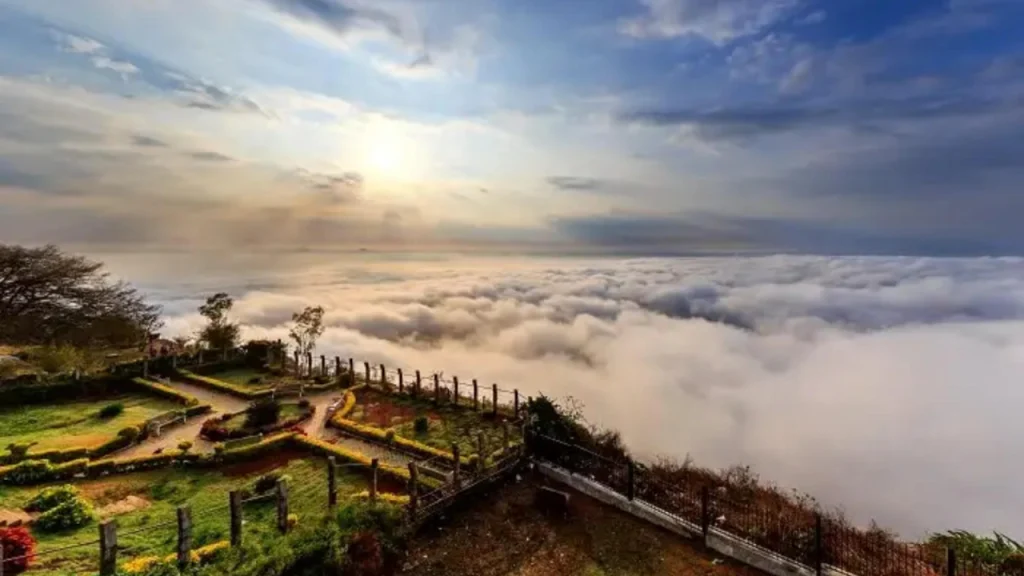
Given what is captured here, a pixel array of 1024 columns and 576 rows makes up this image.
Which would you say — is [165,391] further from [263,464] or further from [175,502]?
[175,502]

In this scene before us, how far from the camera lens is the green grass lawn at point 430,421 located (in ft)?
80.9

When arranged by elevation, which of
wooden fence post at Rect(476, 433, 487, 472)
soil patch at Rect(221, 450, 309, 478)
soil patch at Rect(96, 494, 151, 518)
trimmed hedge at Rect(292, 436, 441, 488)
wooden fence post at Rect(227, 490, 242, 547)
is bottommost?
soil patch at Rect(221, 450, 309, 478)

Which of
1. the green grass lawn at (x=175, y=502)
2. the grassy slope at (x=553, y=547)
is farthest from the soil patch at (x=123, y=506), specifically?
the grassy slope at (x=553, y=547)

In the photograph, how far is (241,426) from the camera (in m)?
27.8

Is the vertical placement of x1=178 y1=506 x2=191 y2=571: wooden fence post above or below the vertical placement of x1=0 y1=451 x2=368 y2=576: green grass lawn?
above

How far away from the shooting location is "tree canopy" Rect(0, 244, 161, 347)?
150 feet

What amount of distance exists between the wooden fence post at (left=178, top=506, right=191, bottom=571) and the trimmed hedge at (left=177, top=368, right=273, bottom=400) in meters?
20.5

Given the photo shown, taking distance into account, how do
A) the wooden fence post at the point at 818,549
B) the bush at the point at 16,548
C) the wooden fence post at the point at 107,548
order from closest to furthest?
the wooden fence post at the point at 107,548, the bush at the point at 16,548, the wooden fence post at the point at 818,549

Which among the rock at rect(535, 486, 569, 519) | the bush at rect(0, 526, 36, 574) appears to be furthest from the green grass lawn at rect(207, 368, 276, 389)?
the rock at rect(535, 486, 569, 519)

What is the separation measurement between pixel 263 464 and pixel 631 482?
1500cm

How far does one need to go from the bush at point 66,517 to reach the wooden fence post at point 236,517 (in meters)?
6.53

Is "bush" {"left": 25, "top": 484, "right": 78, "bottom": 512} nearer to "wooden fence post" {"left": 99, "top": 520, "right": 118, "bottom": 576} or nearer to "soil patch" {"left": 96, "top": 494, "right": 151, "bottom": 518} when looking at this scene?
"soil patch" {"left": 96, "top": 494, "right": 151, "bottom": 518}

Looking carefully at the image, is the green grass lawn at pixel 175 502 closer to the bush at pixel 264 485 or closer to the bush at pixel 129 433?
the bush at pixel 264 485

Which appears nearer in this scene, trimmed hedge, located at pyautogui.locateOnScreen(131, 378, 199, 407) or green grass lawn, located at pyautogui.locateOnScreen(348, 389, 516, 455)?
green grass lawn, located at pyautogui.locateOnScreen(348, 389, 516, 455)
